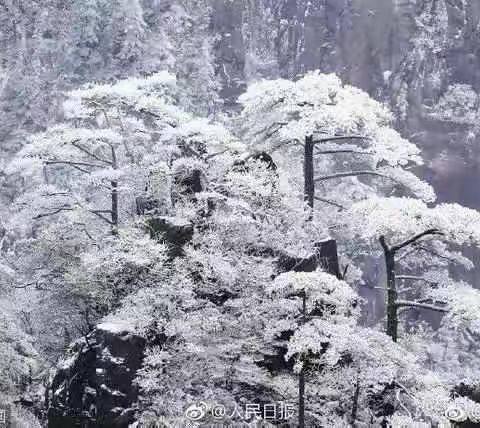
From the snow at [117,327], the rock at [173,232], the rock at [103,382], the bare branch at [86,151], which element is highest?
the bare branch at [86,151]

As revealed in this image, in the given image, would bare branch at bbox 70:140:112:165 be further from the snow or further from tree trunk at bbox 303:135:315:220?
the snow

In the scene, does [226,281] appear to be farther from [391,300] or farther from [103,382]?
[391,300]

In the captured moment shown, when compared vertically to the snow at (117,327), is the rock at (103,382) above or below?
below

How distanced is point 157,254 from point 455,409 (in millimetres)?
6217

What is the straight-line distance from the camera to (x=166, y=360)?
10.7 metres

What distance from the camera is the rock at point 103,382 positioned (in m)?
10.5

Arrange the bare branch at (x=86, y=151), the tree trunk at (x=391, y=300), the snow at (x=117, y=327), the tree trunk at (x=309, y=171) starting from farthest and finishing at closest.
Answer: the bare branch at (x=86, y=151)
the tree trunk at (x=309, y=171)
the tree trunk at (x=391, y=300)
the snow at (x=117, y=327)

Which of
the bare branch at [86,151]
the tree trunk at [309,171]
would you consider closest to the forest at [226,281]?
the tree trunk at [309,171]

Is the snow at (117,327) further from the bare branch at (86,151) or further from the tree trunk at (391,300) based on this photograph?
the bare branch at (86,151)

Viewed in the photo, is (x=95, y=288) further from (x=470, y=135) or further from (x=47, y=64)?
(x=470, y=135)

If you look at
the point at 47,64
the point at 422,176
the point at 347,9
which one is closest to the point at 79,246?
the point at 47,64

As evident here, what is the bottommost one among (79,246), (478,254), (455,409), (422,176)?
(478,254)

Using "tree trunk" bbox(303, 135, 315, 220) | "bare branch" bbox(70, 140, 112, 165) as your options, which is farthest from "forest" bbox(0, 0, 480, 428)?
"bare branch" bbox(70, 140, 112, 165)

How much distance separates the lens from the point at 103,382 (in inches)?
417
